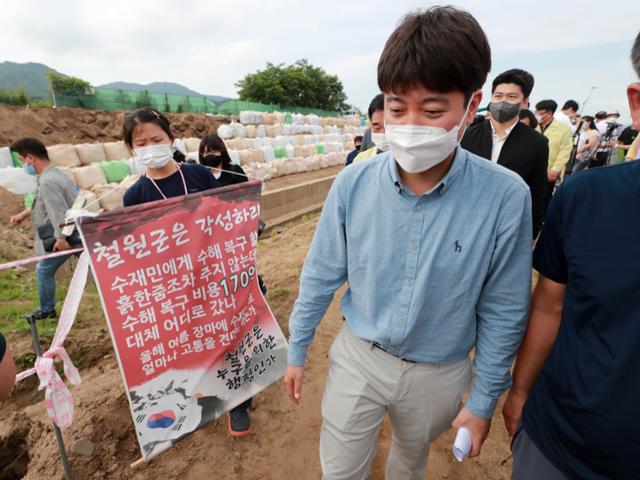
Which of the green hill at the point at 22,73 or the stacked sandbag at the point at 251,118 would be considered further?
the green hill at the point at 22,73

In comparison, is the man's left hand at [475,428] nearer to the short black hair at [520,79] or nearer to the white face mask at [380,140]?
the white face mask at [380,140]

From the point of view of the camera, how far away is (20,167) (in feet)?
27.2

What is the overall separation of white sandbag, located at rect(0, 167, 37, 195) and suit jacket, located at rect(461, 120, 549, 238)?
9121 mm

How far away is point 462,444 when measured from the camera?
3.77 ft

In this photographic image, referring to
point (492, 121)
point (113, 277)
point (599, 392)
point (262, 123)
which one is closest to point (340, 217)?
point (599, 392)

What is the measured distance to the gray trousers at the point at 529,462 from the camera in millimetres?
1008

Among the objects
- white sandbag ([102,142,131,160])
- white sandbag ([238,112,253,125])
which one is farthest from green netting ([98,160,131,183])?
white sandbag ([238,112,253,125])

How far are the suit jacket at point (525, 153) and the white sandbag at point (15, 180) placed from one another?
912cm

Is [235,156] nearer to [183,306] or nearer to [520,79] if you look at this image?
[520,79]

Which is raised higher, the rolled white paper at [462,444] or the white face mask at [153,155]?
the white face mask at [153,155]

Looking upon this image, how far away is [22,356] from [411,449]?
134 inches

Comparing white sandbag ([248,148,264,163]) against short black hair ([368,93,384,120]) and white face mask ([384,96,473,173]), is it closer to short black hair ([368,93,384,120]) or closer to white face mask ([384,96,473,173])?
short black hair ([368,93,384,120])

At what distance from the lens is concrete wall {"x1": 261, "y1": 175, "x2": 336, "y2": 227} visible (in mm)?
7820

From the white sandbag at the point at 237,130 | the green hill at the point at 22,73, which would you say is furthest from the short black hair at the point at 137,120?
the green hill at the point at 22,73
